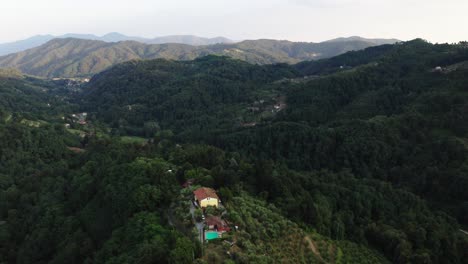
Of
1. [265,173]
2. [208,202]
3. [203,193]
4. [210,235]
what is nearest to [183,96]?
[265,173]

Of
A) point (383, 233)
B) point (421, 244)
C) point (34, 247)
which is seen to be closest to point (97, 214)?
point (34, 247)

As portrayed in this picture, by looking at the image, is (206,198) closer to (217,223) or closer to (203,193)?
(203,193)

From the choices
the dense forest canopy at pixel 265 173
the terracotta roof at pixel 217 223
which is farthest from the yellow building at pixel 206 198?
the terracotta roof at pixel 217 223

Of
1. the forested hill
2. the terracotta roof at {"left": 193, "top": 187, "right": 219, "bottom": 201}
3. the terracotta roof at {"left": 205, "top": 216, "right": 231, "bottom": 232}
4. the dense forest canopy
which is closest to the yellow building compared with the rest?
the terracotta roof at {"left": 193, "top": 187, "right": 219, "bottom": 201}

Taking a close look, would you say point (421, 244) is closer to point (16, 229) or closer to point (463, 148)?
point (463, 148)

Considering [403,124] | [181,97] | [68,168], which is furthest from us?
[181,97]

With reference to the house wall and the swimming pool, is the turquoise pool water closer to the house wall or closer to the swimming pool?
the swimming pool

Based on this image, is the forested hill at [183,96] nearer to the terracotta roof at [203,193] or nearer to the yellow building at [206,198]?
the terracotta roof at [203,193]

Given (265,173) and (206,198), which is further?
(265,173)
